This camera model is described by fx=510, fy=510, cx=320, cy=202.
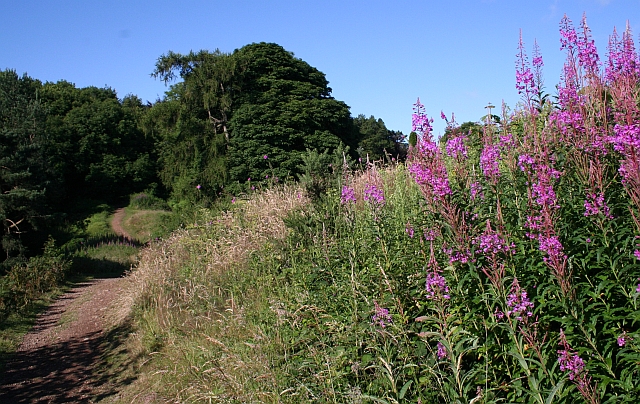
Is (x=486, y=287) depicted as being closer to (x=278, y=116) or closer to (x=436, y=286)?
(x=436, y=286)

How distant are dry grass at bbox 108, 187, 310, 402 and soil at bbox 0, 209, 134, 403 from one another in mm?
643

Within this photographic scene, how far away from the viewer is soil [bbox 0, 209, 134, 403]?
6.64m

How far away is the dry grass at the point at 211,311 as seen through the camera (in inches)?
191

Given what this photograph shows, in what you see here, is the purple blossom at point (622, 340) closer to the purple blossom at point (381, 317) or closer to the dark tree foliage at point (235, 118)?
the purple blossom at point (381, 317)

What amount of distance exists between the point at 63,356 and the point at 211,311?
122 inches

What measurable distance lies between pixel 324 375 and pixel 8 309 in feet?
31.7

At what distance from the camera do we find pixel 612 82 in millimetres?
3553

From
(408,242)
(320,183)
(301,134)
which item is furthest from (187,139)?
(408,242)

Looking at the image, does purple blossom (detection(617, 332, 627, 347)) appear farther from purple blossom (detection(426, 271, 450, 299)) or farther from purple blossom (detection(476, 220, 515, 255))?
purple blossom (detection(426, 271, 450, 299))

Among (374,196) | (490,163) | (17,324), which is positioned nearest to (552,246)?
(490,163)

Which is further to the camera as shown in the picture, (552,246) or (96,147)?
(96,147)

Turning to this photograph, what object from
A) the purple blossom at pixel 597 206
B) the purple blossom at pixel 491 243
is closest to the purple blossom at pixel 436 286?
the purple blossom at pixel 491 243

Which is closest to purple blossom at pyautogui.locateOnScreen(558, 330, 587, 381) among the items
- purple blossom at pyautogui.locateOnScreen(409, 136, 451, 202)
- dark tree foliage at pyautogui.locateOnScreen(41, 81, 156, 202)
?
purple blossom at pyautogui.locateOnScreen(409, 136, 451, 202)

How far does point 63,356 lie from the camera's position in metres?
8.26
